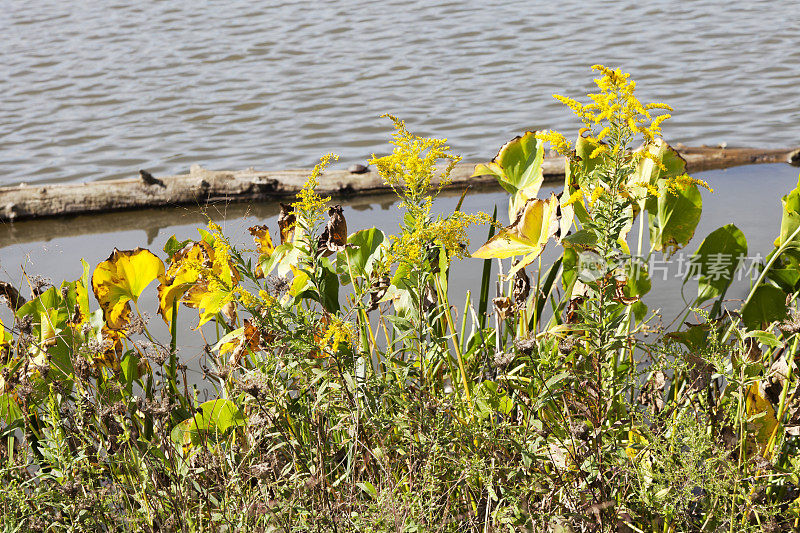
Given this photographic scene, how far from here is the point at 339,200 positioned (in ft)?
16.7

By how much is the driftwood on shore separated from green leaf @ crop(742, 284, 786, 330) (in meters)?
3.09

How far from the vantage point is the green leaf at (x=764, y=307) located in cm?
194

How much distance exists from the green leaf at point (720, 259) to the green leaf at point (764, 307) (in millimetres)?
81

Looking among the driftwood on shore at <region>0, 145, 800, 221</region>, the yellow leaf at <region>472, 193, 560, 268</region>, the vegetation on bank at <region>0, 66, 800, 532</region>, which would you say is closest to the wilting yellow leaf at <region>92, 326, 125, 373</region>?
the vegetation on bank at <region>0, 66, 800, 532</region>

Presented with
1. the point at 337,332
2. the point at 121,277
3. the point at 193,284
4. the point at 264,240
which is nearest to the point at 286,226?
the point at 264,240

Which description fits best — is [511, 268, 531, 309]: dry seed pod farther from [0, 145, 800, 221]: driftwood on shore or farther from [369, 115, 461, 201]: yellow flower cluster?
[0, 145, 800, 221]: driftwood on shore

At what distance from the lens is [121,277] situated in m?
2.17

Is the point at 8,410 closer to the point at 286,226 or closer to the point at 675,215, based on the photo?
the point at 286,226

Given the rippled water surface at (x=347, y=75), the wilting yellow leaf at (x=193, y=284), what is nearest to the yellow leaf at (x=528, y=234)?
the wilting yellow leaf at (x=193, y=284)

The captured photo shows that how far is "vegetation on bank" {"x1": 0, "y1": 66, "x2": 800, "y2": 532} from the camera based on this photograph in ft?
5.01

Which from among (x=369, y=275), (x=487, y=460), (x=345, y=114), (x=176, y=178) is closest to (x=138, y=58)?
(x=345, y=114)

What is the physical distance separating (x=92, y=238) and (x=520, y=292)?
11.7ft

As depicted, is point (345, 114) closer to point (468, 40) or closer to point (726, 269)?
point (468, 40)

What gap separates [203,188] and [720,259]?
144 inches
